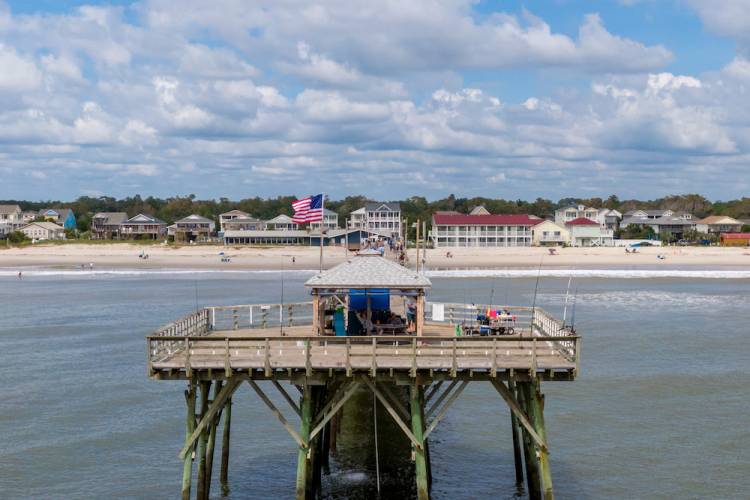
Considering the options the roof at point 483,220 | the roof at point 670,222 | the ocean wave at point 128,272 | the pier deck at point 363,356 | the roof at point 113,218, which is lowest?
the ocean wave at point 128,272

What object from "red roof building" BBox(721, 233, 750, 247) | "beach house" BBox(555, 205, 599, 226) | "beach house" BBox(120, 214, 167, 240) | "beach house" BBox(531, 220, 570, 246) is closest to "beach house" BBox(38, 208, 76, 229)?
"beach house" BBox(120, 214, 167, 240)

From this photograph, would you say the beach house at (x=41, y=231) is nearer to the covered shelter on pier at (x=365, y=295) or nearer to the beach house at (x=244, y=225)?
the beach house at (x=244, y=225)

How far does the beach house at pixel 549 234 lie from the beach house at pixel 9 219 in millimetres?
103080

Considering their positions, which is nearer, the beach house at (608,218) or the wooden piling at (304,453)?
the wooden piling at (304,453)

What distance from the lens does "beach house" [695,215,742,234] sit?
166 m

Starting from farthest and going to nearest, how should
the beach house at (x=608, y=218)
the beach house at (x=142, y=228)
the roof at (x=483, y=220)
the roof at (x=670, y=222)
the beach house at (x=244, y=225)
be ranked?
the beach house at (x=608, y=218)
the roof at (x=670, y=222)
the beach house at (x=142, y=228)
the beach house at (x=244, y=225)
the roof at (x=483, y=220)

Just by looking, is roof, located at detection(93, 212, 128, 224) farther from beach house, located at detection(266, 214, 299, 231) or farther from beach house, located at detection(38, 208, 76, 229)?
beach house, located at detection(266, 214, 299, 231)

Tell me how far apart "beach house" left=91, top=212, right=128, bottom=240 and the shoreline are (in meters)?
27.4

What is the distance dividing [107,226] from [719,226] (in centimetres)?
11885

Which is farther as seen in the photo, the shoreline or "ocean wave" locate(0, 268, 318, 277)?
the shoreline

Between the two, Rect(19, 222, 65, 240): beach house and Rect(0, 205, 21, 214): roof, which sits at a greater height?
Rect(0, 205, 21, 214): roof

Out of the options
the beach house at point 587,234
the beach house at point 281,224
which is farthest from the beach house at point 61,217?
the beach house at point 587,234

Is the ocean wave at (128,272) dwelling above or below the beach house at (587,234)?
below

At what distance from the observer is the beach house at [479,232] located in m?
143
